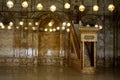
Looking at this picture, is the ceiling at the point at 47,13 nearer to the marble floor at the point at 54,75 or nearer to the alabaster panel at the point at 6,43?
the alabaster panel at the point at 6,43

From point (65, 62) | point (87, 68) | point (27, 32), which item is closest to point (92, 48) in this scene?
point (87, 68)

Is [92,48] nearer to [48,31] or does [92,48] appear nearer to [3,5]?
[48,31]

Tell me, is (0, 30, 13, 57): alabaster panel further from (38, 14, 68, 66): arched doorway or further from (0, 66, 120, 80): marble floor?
(0, 66, 120, 80): marble floor

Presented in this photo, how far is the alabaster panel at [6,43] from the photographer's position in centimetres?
2670

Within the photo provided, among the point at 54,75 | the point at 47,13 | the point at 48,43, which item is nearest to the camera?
the point at 54,75

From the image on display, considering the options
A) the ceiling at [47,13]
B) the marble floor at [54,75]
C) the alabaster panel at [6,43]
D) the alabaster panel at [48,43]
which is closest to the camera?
the marble floor at [54,75]

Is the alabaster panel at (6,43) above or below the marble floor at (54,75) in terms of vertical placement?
above

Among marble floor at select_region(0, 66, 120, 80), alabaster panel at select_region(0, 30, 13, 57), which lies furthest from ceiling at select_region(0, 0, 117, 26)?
marble floor at select_region(0, 66, 120, 80)

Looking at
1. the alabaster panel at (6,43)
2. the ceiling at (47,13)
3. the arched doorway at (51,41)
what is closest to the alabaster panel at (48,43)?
the arched doorway at (51,41)

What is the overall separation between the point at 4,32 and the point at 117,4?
1128 cm

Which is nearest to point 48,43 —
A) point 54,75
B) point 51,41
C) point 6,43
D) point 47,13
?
point 51,41

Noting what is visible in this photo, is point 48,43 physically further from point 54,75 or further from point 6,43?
point 54,75

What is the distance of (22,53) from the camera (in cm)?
2667

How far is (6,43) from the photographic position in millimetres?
26750
